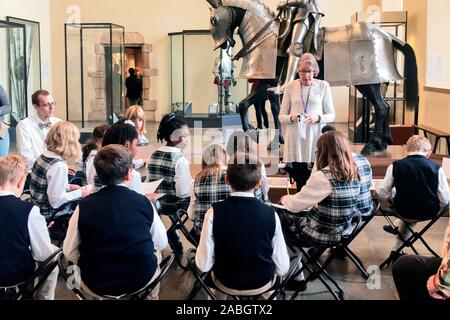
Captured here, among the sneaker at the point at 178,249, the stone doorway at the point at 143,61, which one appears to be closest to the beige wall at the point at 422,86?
the sneaker at the point at 178,249

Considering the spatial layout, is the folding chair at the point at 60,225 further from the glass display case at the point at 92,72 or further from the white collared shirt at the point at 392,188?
the glass display case at the point at 92,72

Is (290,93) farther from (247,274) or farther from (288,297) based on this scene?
(247,274)

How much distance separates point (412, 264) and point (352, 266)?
4.48 feet

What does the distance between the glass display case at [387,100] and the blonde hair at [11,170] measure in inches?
302

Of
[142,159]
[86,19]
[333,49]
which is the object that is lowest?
[142,159]

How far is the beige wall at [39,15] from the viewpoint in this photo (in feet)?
36.4

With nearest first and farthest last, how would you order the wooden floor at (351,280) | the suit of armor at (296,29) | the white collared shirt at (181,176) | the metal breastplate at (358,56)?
the wooden floor at (351,280)
the white collared shirt at (181,176)
the suit of armor at (296,29)
the metal breastplate at (358,56)

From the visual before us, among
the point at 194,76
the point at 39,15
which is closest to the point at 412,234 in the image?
the point at 39,15

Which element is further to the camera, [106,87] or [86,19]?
[86,19]

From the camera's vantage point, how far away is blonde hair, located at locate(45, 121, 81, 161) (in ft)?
11.0

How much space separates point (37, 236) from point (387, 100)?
819 centimetres
